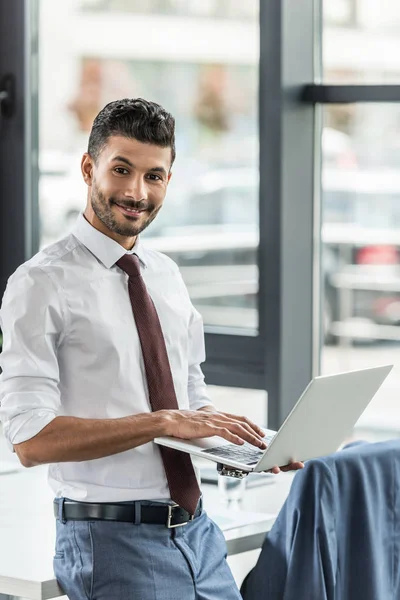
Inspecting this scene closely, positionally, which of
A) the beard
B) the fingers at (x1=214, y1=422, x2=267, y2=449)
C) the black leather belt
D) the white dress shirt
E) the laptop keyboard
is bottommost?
the black leather belt

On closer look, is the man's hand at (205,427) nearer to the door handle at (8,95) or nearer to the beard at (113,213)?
the beard at (113,213)

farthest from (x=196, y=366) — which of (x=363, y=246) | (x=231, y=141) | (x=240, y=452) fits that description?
(x=231, y=141)

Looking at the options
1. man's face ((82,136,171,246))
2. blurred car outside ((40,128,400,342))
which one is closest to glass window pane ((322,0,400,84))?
blurred car outside ((40,128,400,342))

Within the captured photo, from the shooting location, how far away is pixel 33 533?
2428mm

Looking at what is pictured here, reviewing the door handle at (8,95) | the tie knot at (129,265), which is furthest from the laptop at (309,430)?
the door handle at (8,95)

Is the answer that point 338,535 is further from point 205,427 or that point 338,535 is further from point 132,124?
point 132,124

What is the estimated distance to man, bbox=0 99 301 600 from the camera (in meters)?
1.91

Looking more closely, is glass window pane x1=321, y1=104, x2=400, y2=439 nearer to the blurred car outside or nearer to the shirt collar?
the blurred car outside

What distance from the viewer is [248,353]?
3.36 m

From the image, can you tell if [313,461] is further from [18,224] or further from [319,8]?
[18,224]

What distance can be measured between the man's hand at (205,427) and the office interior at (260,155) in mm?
953

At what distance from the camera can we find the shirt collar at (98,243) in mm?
2066

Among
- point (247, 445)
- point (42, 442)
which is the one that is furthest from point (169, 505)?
point (42, 442)

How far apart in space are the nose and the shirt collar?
0.32ft
